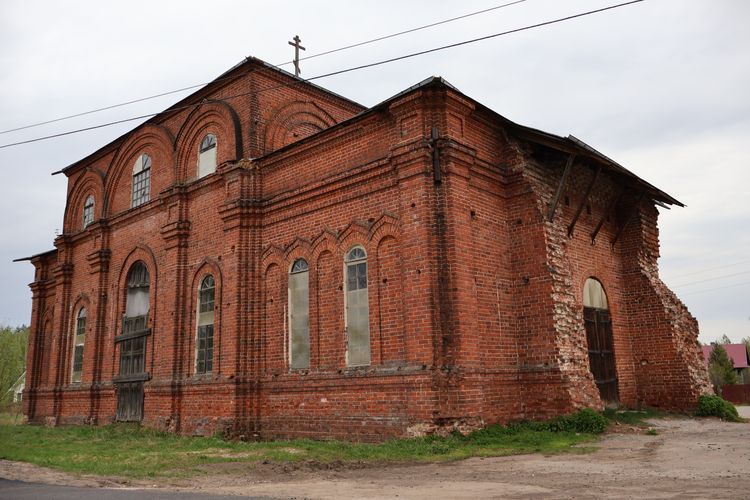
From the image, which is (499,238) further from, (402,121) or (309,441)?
(309,441)

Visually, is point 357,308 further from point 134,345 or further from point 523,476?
point 134,345

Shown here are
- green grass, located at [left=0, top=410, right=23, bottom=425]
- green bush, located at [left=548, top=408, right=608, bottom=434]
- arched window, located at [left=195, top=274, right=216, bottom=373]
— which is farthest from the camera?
green grass, located at [left=0, top=410, right=23, bottom=425]

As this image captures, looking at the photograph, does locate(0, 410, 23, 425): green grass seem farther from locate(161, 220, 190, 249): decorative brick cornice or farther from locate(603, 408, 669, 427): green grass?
locate(603, 408, 669, 427): green grass

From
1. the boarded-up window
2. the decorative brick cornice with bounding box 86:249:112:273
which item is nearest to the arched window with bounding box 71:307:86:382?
the decorative brick cornice with bounding box 86:249:112:273

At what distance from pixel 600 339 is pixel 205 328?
903cm

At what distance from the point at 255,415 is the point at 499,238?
20.7 ft

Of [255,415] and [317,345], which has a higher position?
[317,345]

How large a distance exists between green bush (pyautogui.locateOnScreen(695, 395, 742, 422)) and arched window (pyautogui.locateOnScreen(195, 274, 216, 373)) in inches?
429

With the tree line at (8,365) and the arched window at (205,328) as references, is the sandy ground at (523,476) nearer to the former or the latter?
the arched window at (205,328)

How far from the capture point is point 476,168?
38.7 feet

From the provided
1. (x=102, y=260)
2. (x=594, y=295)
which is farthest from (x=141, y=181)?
(x=594, y=295)

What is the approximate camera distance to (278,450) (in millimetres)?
10844

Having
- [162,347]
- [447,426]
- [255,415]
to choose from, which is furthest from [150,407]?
[447,426]

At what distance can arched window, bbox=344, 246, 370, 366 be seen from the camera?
460 inches
